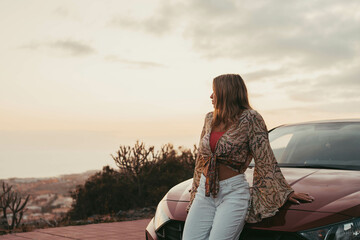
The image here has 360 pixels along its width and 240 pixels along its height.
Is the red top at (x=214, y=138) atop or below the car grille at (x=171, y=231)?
atop

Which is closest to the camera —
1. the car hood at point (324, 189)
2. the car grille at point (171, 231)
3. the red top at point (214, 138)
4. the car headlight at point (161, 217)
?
the car hood at point (324, 189)

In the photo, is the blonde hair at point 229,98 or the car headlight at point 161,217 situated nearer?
the blonde hair at point 229,98

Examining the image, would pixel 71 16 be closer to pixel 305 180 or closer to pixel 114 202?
pixel 114 202

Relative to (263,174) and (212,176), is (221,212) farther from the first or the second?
(263,174)

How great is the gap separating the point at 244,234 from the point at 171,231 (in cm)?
66

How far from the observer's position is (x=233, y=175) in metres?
2.85

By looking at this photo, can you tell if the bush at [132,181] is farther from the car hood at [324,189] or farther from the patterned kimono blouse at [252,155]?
the patterned kimono blouse at [252,155]

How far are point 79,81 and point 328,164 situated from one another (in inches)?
402

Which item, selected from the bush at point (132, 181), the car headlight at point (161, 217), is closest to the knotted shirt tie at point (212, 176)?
the car headlight at point (161, 217)

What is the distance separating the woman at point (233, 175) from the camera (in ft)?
9.00

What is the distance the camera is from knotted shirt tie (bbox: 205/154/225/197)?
2.79m

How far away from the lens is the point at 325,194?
2.80 metres

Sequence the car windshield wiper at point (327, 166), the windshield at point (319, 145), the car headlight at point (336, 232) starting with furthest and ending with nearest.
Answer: the windshield at point (319, 145) → the car windshield wiper at point (327, 166) → the car headlight at point (336, 232)

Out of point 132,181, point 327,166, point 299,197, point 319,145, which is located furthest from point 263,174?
point 132,181
